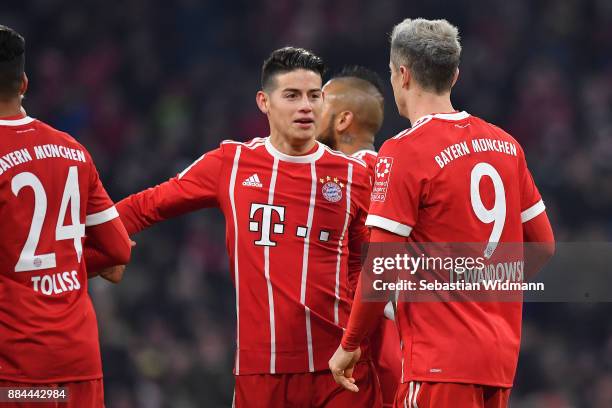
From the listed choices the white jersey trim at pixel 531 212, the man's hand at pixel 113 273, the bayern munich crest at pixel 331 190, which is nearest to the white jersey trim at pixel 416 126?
the white jersey trim at pixel 531 212

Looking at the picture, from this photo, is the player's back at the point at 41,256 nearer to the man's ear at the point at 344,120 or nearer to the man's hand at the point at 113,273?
the man's hand at the point at 113,273

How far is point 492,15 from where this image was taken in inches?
544

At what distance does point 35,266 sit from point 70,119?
28.3 ft

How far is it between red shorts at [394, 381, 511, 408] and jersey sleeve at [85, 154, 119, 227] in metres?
1.37

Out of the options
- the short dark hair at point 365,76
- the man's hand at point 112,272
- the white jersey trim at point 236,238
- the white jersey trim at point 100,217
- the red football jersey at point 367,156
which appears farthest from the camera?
the short dark hair at point 365,76

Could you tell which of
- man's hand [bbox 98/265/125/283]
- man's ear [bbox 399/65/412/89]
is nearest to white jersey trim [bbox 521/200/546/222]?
man's ear [bbox 399/65/412/89]

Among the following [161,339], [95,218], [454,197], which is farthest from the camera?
[161,339]

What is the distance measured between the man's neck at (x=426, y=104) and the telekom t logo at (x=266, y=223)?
2.81ft

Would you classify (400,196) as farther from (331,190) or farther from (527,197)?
(331,190)

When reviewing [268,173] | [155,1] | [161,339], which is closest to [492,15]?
[155,1]

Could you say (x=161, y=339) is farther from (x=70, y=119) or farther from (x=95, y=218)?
(x=95, y=218)

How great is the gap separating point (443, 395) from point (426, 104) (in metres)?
1.12

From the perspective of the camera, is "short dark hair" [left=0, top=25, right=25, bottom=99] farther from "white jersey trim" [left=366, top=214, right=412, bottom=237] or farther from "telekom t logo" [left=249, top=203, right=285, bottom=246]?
"white jersey trim" [left=366, top=214, right=412, bottom=237]

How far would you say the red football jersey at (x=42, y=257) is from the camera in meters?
3.99
